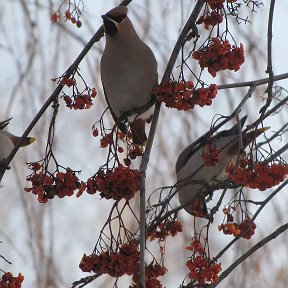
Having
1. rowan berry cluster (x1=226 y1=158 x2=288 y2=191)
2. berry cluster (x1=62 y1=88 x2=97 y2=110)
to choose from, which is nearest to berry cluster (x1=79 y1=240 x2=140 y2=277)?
rowan berry cluster (x1=226 y1=158 x2=288 y2=191)

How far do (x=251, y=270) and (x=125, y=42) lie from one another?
1.15 m

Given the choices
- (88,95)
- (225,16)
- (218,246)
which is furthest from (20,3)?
(218,246)

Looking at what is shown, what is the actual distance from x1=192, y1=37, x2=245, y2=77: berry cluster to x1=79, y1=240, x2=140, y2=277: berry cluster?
19.2 inches

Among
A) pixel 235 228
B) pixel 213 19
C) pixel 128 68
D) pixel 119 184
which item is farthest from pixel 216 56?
pixel 128 68

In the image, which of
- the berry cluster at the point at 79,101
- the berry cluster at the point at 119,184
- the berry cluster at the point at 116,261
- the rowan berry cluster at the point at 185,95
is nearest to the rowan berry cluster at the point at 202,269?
the berry cluster at the point at 116,261

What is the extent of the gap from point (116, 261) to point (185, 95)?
18.3 inches

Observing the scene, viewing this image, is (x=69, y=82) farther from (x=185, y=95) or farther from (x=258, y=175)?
(x=258, y=175)

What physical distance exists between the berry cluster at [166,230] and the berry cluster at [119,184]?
381 millimetres

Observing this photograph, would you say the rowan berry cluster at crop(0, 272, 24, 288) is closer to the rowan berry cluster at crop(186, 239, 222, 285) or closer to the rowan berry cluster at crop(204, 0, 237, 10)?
the rowan berry cluster at crop(186, 239, 222, 285)

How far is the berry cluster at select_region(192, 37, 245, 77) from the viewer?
191 cm

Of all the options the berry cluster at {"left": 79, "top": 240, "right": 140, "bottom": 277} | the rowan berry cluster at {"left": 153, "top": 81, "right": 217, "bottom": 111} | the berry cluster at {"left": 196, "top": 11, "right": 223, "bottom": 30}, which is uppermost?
the berry cluster at {"left": 196, "top": 11, "right": 223, "bottom": 30}

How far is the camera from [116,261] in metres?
1.82

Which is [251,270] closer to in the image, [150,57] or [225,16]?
[150,57]

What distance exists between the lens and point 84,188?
1938 mm
